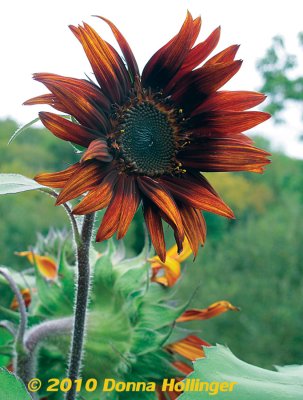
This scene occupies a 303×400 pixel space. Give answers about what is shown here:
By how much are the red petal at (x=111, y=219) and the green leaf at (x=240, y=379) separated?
0.09 metres

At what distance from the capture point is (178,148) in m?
0.46

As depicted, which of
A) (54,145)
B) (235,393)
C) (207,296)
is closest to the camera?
(235,393)

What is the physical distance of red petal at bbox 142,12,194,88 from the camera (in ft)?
1.41

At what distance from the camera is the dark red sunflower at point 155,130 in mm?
404

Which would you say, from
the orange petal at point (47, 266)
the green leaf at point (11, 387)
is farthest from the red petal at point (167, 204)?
the orange petal at point (47, 266)

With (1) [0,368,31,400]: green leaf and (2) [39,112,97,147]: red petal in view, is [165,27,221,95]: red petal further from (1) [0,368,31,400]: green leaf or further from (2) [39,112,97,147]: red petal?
(1) [0,368,31,400]: green leaf

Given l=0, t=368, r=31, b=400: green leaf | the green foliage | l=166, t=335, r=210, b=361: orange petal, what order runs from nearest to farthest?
l=0, t=368, r=31, b=400: green leaf, l=166, t=335, r=210, b=361: orange petal, the green foliage

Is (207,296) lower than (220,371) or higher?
lower

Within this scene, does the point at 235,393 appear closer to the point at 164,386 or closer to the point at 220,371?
the point at 220,371

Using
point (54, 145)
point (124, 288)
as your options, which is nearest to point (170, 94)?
point (124, 288)

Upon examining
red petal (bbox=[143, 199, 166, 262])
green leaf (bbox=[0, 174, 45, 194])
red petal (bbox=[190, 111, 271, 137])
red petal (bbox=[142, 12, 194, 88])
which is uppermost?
red petal (bbox=[142, 12, 194, 88])

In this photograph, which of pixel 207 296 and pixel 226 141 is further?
pixel 207 296

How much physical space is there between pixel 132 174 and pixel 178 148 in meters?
0.04

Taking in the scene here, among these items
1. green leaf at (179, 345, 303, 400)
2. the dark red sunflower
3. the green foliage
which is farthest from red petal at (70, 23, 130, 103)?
the green foliage
